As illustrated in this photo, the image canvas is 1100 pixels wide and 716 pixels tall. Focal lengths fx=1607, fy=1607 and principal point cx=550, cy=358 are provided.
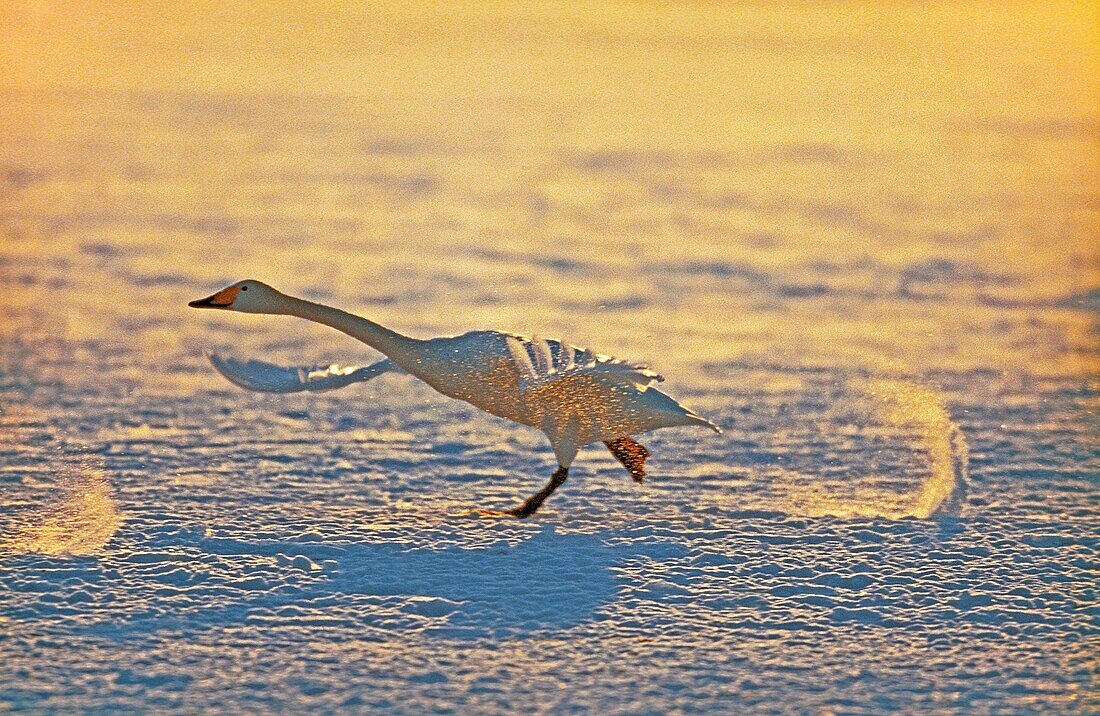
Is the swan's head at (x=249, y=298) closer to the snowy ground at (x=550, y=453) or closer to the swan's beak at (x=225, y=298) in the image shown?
the swan's beak at (x=225, y=298)

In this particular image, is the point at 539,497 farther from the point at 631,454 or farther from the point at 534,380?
the point at 534,380

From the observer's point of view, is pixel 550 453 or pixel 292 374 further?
pixel 550 453

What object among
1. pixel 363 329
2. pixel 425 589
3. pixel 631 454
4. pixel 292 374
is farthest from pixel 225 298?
pixel 631 454

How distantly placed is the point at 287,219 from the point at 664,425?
680cm

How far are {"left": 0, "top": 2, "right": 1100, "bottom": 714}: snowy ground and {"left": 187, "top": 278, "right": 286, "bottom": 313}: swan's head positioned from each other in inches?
31.8

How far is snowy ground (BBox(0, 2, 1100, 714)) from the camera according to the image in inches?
210

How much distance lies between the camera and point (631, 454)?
271 inches

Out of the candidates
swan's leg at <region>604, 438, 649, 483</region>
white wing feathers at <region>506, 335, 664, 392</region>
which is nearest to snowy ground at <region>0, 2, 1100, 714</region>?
swan's leg at <region>604, 438, 649, 483</region>

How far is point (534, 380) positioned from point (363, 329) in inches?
34.1

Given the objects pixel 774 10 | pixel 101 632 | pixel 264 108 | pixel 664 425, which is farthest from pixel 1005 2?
pixel 101 632

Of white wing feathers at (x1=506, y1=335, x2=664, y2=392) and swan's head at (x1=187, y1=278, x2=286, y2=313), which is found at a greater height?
swan's head at (x1=187, y1=278, x2=286, y2=313)

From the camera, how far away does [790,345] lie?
9344mm

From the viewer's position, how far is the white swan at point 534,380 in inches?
246

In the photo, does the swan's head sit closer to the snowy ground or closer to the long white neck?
the long white neck
